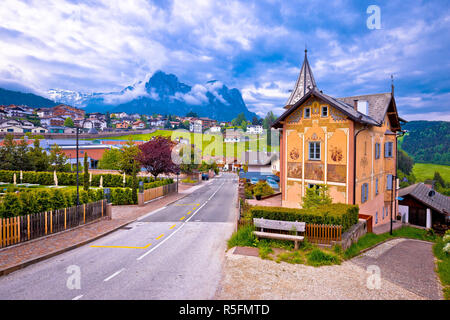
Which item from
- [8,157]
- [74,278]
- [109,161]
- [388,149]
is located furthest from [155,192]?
[8,157]

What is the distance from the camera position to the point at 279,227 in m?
13.1

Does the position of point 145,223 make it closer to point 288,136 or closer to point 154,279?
point 154,279

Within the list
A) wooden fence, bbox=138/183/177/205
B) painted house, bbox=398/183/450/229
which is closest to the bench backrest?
wooden fence, bbox=138/183/177/205

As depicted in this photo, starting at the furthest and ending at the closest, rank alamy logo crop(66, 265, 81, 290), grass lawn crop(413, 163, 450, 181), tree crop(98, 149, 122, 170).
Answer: grass lawn crop(413, 163, 450, 181) < tree crop(98, 149, 122, 170) < alamy logo crop(66, 265, 81, 290)

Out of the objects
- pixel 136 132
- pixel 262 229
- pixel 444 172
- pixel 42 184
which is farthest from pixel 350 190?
pixel 444 172

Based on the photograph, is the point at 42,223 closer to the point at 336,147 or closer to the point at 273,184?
the point at 336,147

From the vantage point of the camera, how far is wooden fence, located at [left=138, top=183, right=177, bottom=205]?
26819mm

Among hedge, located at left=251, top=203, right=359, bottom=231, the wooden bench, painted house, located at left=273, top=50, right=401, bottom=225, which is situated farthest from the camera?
painted house, located at left=273, top=50, right=401, bottom=225

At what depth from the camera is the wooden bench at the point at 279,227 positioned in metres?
12.5

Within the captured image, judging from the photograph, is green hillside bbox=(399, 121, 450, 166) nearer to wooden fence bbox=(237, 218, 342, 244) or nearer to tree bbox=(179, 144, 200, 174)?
tree bbox=(179, 144, 200, 174)

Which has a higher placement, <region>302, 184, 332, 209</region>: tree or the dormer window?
the dormer window

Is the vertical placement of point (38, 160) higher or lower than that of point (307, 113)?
lower

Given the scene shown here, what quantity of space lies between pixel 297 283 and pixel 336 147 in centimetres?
1295

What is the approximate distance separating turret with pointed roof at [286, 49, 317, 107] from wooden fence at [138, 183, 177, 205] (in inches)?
687
